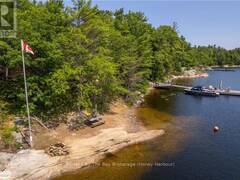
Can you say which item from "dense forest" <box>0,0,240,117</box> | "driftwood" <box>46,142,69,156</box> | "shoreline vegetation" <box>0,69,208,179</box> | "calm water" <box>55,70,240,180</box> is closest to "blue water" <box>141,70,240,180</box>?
"calm water" <box>55,70,240,180</box>

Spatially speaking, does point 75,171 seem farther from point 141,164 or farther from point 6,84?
point 6,84

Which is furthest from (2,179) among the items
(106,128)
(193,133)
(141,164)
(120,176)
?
(193,133)

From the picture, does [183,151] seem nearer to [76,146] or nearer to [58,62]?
[76,146]

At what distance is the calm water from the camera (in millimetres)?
21766

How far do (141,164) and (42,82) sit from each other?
1326 centimetres

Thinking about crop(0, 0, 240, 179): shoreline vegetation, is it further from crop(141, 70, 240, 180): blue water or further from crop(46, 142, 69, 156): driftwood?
crop(141, 70, 240, 180): blue water

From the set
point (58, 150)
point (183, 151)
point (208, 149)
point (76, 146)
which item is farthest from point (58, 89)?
point (208, 149)

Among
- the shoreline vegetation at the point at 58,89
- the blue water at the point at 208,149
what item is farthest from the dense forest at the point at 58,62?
the blue water at the point at 208,149

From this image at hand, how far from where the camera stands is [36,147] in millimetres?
24625

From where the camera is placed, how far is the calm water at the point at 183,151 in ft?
71.4

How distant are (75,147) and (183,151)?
10004 mm

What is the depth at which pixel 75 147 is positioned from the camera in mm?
25328

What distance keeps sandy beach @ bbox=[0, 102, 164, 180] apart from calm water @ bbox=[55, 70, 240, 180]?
1.10m

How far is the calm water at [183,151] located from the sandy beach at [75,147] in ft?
3.62
